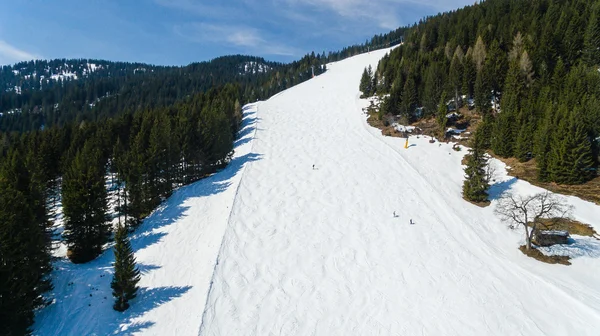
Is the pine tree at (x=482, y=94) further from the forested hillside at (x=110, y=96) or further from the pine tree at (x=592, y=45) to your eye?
the forested hillside at (x=110, y=96)

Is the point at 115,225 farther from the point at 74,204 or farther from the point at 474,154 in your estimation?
the point at 474,154

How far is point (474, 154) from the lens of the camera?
33.2 m

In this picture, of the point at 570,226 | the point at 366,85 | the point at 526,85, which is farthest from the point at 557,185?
the point at 366,85

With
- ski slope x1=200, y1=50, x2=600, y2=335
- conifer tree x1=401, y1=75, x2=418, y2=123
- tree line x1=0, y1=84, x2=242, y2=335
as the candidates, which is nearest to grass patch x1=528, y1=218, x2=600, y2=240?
ski slope x1=200, y1=50, x2=600, y2=335

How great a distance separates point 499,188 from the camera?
114ft

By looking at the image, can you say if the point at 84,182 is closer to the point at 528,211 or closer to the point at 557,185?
the point at 528,211

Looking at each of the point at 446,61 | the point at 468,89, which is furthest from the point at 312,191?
the point at 446,61

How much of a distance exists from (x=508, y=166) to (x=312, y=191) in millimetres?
25624

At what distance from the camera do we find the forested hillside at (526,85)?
112 ft

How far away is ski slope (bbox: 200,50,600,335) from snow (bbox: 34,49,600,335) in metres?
0.11

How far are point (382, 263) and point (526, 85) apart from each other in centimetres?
4652

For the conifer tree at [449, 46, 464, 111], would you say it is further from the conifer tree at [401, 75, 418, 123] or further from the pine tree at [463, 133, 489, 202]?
the pine tree at [463, 133, 489, 202]

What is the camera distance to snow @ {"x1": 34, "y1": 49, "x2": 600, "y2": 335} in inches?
754

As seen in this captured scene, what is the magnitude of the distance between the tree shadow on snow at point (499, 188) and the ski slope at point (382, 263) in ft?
0.63
